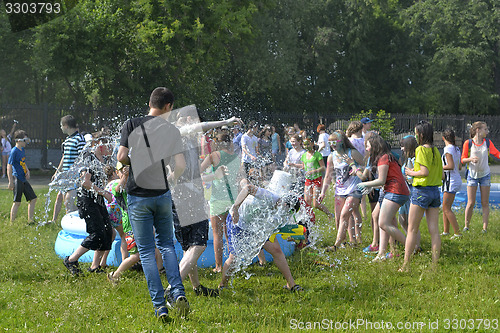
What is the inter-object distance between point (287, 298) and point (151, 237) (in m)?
1.67

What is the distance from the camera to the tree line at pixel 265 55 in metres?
22.9

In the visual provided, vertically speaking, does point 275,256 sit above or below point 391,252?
above

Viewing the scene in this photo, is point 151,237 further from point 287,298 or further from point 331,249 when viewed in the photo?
point 331,249

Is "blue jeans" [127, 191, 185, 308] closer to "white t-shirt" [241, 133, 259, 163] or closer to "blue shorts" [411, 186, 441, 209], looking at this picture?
"blue shorts" [411, 186, 441, 209]

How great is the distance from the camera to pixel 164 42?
77.6 ft

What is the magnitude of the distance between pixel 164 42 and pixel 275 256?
19470mm

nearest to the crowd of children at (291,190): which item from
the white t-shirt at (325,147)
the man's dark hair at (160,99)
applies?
the man's dark hair at (160,99)

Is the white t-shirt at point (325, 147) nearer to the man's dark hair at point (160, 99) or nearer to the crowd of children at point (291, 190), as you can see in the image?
the crowd of children at point (291, 190)

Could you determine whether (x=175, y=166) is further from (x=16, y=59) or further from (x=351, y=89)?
(x=351, y=89)

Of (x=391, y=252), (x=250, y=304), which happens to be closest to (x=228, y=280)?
(x=250, y=304)

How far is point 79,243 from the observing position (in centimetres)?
723

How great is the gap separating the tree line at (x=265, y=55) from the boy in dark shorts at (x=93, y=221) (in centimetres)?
1616

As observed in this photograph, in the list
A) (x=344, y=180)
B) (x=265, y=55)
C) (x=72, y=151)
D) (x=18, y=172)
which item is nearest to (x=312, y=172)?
(x=344, y=180)

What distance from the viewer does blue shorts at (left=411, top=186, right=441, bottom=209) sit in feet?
22.2
